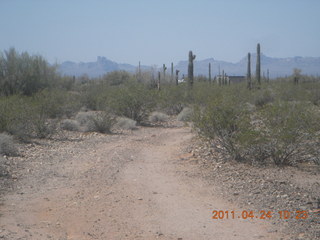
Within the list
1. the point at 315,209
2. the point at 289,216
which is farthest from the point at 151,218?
the point at 315,209

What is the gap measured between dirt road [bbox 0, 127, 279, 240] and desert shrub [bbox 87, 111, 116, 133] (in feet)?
13.1

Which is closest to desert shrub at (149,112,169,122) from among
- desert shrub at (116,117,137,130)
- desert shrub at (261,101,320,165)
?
desert shrub at (116,117,137,130)

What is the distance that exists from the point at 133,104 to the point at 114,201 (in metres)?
11.8

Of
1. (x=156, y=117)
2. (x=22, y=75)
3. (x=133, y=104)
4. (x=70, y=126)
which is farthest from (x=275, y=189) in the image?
(x=22, y=75)

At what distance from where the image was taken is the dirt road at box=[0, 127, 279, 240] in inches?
231

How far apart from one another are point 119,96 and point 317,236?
14325mm

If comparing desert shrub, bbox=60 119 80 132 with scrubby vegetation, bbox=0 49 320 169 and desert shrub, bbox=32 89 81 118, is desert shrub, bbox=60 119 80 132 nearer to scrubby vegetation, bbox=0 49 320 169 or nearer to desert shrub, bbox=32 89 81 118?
scrubby vegetation, bbox=0 49 320 169

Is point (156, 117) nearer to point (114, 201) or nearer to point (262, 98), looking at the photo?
point (262, 98)

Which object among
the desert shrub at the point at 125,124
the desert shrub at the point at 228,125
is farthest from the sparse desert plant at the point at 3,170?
the desert shrub at the point at 125,124

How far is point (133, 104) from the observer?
18.8m

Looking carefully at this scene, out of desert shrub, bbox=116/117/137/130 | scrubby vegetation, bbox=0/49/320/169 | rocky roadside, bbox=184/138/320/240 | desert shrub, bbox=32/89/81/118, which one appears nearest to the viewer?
rocky roadside, bbox=184/138/320/240

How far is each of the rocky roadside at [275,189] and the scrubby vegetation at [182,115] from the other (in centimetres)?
43
